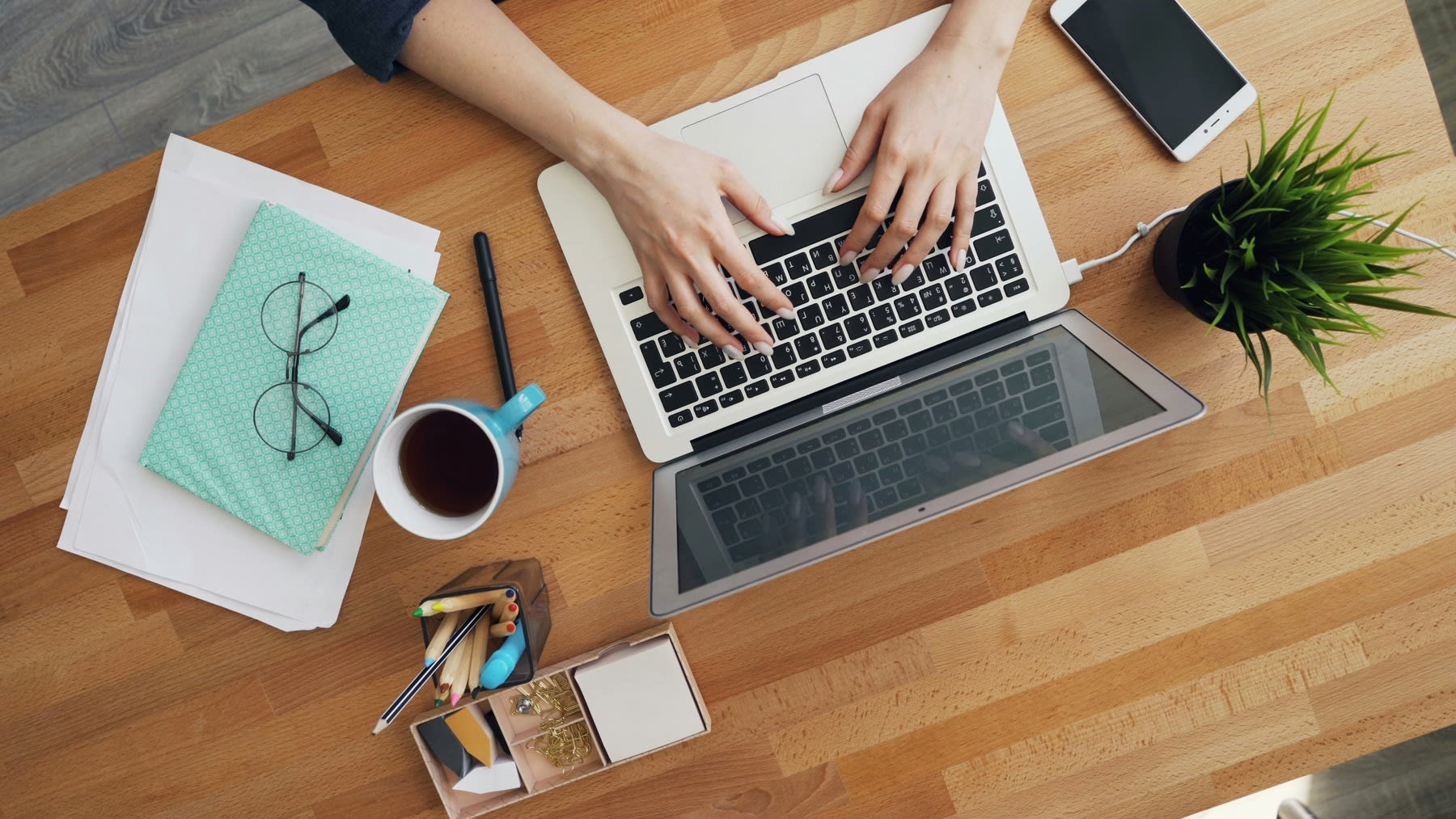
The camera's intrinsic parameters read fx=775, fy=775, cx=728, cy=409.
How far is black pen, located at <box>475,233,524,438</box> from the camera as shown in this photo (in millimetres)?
806

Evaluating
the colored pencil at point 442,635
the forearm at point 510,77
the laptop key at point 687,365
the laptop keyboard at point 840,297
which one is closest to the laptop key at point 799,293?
the laptop keyboard at point 840,297

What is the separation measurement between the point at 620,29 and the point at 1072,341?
547 millimetres

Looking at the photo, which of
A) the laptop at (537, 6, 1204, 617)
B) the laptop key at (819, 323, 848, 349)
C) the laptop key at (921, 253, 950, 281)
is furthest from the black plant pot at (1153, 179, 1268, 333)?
the laptop key at (819, 323, 848, 349)

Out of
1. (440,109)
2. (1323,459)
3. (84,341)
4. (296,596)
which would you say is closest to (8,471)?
(84,341)

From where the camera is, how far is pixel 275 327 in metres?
0.80

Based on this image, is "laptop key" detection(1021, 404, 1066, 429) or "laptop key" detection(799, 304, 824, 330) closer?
"laptop key" detection(1021, 404, 1066, 429)

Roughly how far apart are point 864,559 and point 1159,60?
593mm

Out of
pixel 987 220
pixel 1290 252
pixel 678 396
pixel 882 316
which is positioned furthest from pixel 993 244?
pixel 678 396

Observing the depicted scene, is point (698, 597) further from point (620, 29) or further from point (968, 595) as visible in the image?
point (620, 29)

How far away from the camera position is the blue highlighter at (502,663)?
0.71 m

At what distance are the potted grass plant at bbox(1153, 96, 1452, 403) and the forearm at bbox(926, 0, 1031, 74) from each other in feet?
0.78

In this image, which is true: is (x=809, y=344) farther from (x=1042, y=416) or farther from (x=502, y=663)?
(x=502, y=663)

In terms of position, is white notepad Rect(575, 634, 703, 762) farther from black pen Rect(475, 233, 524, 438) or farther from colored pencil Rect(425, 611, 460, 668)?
black pen Rect(475, 233, 524, 438)

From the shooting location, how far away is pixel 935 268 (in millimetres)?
771
